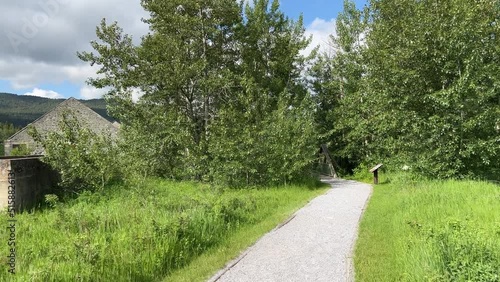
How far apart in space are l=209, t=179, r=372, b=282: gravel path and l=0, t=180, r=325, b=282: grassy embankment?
1.20 ft

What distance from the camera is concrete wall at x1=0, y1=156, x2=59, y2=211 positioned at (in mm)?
9320

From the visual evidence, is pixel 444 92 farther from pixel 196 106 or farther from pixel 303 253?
pixel 196 106

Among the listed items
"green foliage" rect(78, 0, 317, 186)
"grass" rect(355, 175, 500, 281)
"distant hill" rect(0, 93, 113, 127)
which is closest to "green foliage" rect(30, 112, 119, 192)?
"green foliage" rect(78, 0, 317, 186)

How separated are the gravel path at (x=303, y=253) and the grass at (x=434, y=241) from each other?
30 cm

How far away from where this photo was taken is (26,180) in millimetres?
10062

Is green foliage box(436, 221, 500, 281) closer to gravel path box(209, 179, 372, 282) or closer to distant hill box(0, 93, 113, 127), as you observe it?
gravel path box(209, 179, 372, 282)

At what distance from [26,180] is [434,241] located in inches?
410

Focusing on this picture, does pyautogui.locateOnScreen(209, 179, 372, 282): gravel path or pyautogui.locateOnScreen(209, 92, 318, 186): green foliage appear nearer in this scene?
pyautogui.locateOnScreen(209, 179, 372, 282): gravel path

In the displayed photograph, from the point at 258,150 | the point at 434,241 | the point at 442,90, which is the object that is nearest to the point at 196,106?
the point at 258,150

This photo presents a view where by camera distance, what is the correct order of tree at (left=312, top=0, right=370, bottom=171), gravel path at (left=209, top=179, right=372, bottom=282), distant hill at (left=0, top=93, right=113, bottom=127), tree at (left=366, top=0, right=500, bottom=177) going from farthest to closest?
distant hill at (left=0, top=93, right=113, bottom=127)
tree at (left=312, top=0, right=370, bottom=171)
tree at (left=366, top=0, right=500, bottom=177)
gravel path at (left=209, top=179, right=372, bottom=282)

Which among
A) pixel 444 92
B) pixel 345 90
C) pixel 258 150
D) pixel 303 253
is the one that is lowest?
pixel 303 253

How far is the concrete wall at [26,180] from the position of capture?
9320mm

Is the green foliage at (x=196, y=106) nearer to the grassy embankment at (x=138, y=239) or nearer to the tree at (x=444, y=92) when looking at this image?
the tree at (x=444, y=92)

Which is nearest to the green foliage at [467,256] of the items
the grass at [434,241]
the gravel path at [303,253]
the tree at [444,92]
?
the grass at [434,241]
